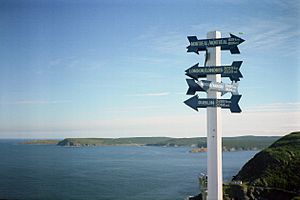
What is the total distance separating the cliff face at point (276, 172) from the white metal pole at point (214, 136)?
271 inches

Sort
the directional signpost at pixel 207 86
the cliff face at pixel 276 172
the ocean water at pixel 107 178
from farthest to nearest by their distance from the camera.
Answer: the ocean water at pixel 107 178 → the cliff face at pixel 276 172 → the directional signpost at pixel 207 86

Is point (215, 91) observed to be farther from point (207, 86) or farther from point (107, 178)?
point (107, 178)

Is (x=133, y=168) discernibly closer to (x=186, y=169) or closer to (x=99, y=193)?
(x=186, y=169)

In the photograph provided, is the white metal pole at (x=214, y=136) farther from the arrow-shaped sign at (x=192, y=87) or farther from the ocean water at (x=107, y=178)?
the ocean water at (x=107, y=178)

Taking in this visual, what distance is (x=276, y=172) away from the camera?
10852mm

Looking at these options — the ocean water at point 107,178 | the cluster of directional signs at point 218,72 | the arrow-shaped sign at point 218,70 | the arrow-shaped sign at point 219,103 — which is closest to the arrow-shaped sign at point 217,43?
the cluster of directional signs at point 218,72

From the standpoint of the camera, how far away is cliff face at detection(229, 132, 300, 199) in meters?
9.87

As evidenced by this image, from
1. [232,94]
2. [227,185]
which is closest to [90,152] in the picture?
[227,185]

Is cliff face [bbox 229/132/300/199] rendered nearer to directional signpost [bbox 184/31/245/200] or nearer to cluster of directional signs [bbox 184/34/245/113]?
directional signpost [bbox 184/31/245/200]

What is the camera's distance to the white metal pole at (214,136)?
2.93 metres

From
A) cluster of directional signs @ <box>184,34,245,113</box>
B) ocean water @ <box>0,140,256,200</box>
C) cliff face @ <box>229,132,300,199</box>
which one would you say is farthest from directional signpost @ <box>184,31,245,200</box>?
cliff face @ <box>229,132,300,199</box>

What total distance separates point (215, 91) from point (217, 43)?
0.38 m

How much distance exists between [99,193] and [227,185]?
16.9 ft

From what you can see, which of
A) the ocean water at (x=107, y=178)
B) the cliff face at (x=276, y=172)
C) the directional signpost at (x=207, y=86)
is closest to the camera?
the directional signpost at (x=207, y=86)
